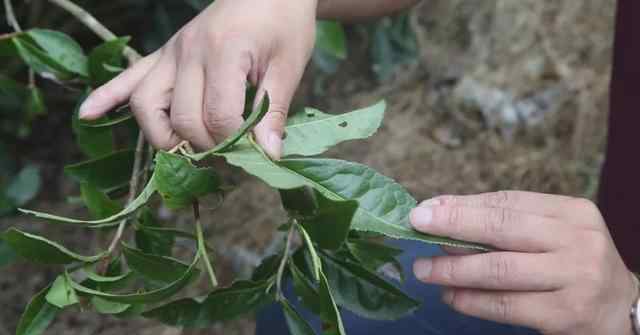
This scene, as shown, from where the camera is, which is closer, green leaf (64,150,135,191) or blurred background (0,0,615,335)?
green leaf (64,150,135,191)

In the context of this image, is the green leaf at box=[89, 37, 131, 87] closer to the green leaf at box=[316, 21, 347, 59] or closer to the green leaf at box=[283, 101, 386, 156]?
the green leaf at box=[283, 101, 386, 156]

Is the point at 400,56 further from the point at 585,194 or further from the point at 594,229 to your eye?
the point at 594,229

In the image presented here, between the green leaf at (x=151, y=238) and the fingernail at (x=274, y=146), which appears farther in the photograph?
the green leaf at (x=151, y=238)

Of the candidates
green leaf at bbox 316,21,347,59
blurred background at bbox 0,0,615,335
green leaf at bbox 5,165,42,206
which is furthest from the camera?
blurred background at bbox 0,0,615,335

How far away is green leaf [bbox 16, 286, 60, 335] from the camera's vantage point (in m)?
0.67

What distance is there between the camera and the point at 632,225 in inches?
41.9

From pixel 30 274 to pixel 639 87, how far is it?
1.26 m

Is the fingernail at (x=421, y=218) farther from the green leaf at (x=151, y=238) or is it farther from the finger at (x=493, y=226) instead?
the green leaf at (x=151, y=238)

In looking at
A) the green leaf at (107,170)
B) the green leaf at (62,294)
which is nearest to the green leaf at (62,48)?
the green leaf at (107,170)

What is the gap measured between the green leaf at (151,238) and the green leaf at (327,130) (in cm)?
17

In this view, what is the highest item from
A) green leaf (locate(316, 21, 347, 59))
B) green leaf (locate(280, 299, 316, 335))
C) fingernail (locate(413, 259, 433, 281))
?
fingernail (locate(413, 259, 433, 281))

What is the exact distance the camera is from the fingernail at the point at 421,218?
62cm

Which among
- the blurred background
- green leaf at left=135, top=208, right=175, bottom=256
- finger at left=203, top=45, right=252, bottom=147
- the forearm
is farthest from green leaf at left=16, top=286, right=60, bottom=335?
the blurred background

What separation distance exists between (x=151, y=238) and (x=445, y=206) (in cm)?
33
